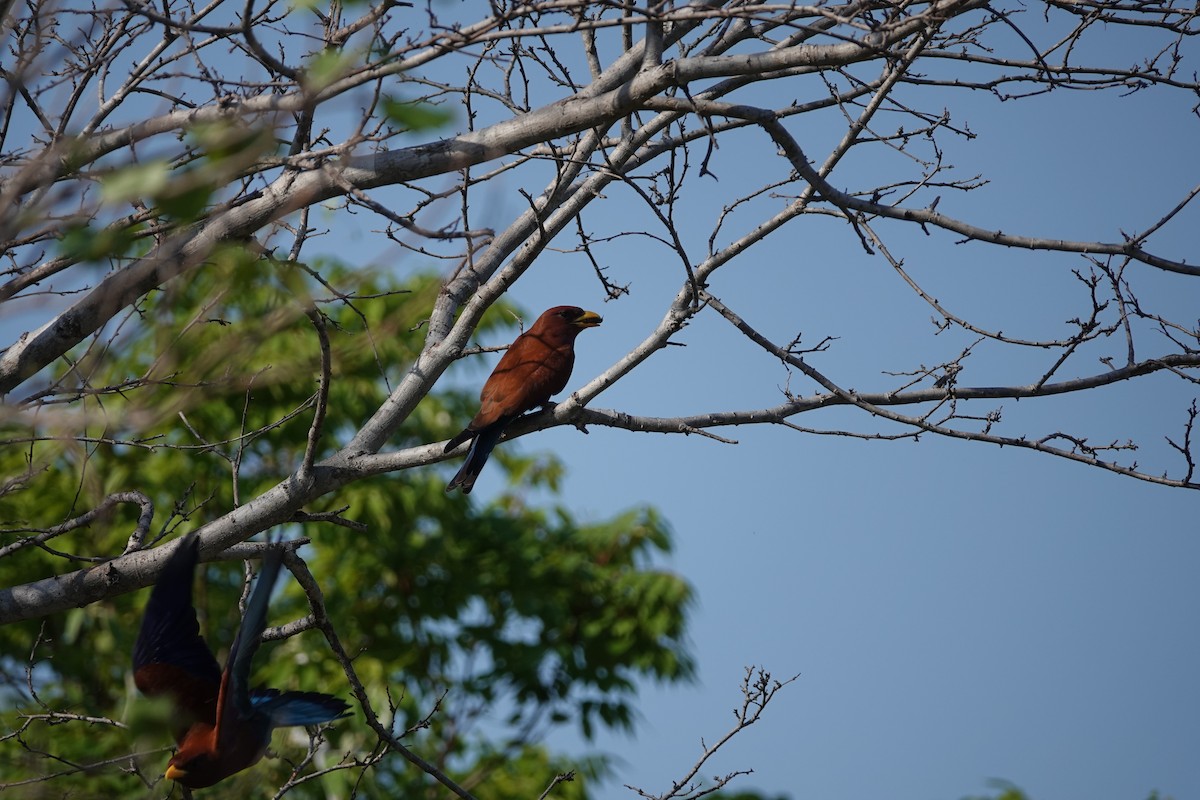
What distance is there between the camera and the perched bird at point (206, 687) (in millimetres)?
3289

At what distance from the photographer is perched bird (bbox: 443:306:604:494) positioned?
4848 mm

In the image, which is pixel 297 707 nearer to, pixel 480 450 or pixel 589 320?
pixel 480 450

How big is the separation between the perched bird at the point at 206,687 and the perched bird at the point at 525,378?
122cm

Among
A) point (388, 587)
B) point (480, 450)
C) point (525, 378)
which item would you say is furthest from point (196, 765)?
point (388, 587)

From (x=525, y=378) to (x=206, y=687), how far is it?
1960mm

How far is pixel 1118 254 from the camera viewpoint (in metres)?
3.36

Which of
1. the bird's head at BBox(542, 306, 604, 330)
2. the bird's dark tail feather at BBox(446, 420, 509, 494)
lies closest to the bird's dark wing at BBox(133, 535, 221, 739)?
the bird's dark tail feather at BBox(446, 420, 509, 494)

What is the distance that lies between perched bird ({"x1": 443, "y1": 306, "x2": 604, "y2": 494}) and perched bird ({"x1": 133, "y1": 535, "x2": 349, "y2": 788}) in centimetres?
122

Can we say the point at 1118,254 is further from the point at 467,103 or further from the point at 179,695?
the point at 179,695

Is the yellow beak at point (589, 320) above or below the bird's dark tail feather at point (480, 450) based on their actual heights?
above

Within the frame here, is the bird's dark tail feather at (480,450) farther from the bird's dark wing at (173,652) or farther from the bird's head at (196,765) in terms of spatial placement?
the bird's head at (196,765)

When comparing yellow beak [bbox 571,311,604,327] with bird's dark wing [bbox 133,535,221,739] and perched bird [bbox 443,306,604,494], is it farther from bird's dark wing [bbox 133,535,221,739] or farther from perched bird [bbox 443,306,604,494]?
bird's dark wing [bbox 133,535,221,739]

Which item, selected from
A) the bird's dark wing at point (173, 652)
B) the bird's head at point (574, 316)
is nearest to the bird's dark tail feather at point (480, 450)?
the bird's head at point (574, 316)

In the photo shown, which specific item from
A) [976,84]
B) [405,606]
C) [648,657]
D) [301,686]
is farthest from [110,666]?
[976,84]
